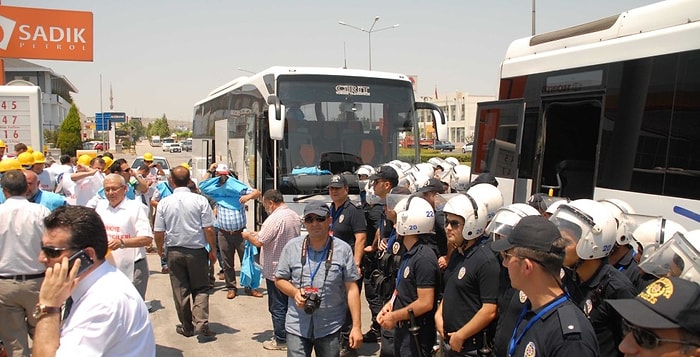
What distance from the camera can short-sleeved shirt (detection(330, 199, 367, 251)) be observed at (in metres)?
6.51

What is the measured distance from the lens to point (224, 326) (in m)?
7.52

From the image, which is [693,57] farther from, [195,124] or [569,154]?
[195,124]

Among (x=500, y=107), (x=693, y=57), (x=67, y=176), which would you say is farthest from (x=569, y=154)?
(x=67, y=176)

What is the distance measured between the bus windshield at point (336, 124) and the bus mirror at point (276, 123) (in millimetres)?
572

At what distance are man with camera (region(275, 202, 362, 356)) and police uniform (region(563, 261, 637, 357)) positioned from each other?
170 cm

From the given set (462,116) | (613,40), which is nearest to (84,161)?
(613,40)

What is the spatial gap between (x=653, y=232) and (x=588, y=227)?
0.91m

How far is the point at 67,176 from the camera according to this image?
33.7 feet

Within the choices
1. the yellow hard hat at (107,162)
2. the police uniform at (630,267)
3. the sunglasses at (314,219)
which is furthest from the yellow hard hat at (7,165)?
the police uniform at (630,267)

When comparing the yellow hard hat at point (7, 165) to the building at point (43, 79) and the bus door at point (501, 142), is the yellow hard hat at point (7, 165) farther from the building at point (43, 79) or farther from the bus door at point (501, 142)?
the building at point (43, 79)

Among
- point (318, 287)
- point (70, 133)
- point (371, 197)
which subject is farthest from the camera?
point (70, 133)

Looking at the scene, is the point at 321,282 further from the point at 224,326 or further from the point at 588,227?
the point at 224,326

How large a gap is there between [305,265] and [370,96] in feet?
21.1

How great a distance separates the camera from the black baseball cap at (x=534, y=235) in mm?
2674
